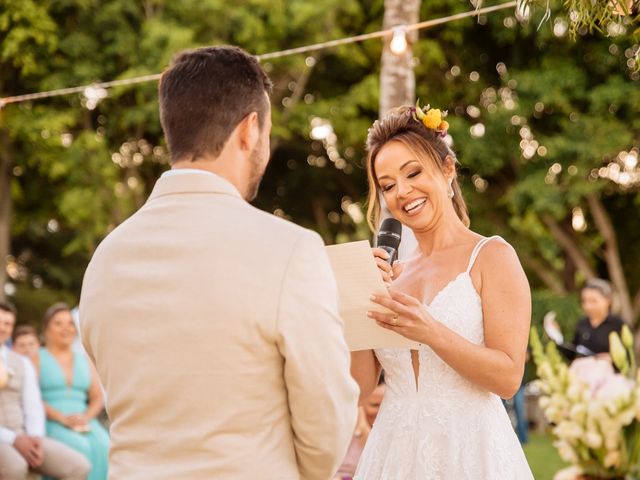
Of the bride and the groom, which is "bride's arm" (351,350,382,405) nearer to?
the bride

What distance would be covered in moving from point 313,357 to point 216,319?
0.21 meters

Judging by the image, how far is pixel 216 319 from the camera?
1.95m

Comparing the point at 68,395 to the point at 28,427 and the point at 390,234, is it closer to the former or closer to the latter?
the point at 28,427

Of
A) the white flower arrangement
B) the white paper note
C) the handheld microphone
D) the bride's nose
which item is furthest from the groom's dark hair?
the white flower arrangement

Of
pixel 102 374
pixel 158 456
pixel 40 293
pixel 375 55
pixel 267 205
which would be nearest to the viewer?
pixel 158 456

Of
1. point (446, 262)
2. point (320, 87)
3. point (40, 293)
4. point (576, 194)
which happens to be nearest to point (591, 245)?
point (576, 194)

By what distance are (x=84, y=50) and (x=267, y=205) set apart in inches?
217

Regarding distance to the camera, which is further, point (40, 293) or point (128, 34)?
point (40, 293)

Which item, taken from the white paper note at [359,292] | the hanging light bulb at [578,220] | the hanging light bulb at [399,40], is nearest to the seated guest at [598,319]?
the hanging light bulb at [399,40]

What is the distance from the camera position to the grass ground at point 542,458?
463 inches

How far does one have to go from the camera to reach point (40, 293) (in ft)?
83.1

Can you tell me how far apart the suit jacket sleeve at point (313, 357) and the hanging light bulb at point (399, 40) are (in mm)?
5986

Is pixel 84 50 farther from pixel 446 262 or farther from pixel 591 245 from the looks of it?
pixel 446 262

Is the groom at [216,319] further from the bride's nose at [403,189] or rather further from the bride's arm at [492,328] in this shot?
the bride's nose at [403,189]
